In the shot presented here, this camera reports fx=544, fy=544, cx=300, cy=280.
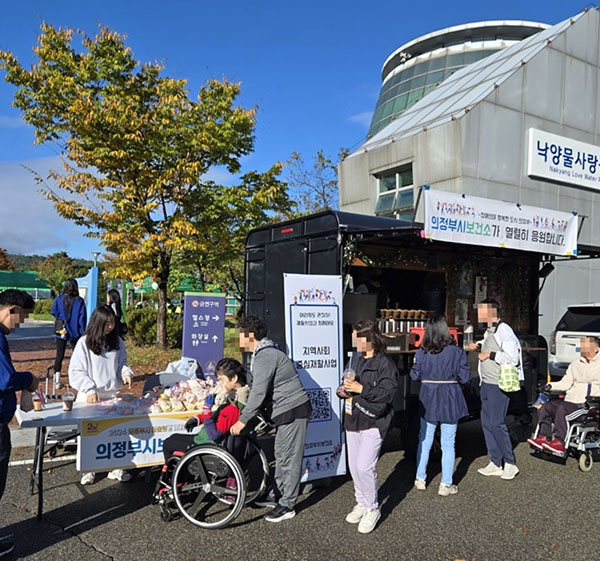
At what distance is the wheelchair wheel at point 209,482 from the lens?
4035mm

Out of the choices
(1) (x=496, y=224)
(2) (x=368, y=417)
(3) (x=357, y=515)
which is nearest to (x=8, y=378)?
(2) (x=368, y=417)

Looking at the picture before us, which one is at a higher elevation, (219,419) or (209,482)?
(219,419)

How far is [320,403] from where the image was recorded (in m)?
5.09

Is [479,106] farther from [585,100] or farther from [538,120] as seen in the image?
[585,100]

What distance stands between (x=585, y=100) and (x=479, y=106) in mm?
4794

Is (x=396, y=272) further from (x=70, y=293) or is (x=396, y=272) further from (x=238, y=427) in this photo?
(x=70, y=293)

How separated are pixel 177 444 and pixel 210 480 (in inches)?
17.4

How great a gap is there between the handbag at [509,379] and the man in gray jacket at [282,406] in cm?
218

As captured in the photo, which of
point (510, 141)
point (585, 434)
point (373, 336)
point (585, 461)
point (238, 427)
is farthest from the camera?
point (510, 141)

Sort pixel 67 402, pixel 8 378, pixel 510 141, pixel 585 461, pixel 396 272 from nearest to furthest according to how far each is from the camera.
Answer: pixel 8 378 → pixel 67 402 → pixel 585 461 → pixel 396 272 → pixel 510 141

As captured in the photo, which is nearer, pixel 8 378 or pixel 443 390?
pixel 8 378

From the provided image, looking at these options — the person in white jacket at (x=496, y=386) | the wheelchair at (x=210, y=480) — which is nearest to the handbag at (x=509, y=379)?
the person in white jacket at (x=496, y=386)

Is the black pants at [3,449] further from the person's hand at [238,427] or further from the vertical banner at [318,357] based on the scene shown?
the vertical banner at [318,357]

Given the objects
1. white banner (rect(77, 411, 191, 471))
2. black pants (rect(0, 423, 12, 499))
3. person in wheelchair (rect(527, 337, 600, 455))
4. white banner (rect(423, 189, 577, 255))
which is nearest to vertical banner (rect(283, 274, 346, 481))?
white banner (rect(77, 411, 191, 471))
